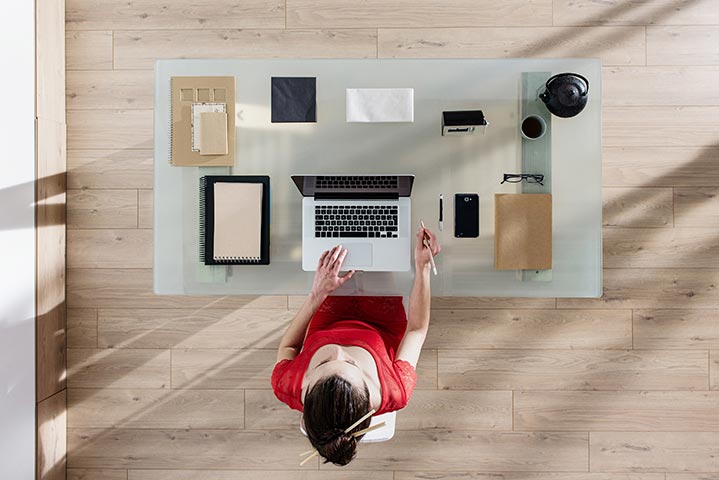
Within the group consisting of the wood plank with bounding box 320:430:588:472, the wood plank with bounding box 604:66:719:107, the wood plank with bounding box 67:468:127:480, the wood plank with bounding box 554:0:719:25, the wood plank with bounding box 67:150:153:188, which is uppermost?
the wood plank with bounding box 554:0:719:25

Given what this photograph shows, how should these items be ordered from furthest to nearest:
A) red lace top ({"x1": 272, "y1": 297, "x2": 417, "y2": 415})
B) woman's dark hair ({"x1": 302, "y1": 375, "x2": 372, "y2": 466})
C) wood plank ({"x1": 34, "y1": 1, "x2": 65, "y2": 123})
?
wood plank ({"x1": 34, "y1": 1, "x2": 65, "y2": 123}) < red lace top ({"x1": 272, "y1": 297, "x2": 417, "y2": 415}) < woman's dark hair ({"x1": 302, "y1": 375, "x2": 372, "y2": 466})

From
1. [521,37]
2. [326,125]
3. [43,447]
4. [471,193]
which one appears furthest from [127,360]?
[521,37]

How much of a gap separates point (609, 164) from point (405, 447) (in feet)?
4.89

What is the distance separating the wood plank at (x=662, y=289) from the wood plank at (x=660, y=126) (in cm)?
55

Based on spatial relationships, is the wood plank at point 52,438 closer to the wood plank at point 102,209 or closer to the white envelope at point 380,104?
the wood plank at point 102,209

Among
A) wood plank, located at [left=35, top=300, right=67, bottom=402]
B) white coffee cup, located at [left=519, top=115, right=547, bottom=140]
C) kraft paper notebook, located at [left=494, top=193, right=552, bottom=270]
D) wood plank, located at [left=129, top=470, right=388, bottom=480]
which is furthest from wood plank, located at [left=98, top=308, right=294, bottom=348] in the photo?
white coffee cup, located at [left=519, top=115, right=547, bottom=140]

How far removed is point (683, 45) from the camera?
212 centimetres

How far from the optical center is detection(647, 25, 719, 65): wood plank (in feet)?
6.93

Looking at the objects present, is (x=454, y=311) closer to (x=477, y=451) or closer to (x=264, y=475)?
(x=477, y=451)

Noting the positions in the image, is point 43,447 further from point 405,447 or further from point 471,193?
point 471,193

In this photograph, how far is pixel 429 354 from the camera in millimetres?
2131

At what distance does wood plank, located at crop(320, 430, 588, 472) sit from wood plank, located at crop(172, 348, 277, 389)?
0.52 m

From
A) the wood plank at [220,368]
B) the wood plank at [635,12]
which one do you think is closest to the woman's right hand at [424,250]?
the wood plank at [220,368]

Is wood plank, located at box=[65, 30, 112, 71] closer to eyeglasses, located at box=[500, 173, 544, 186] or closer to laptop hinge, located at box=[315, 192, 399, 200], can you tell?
laptop hinge, located at box=[315, 192, 399, 200]
